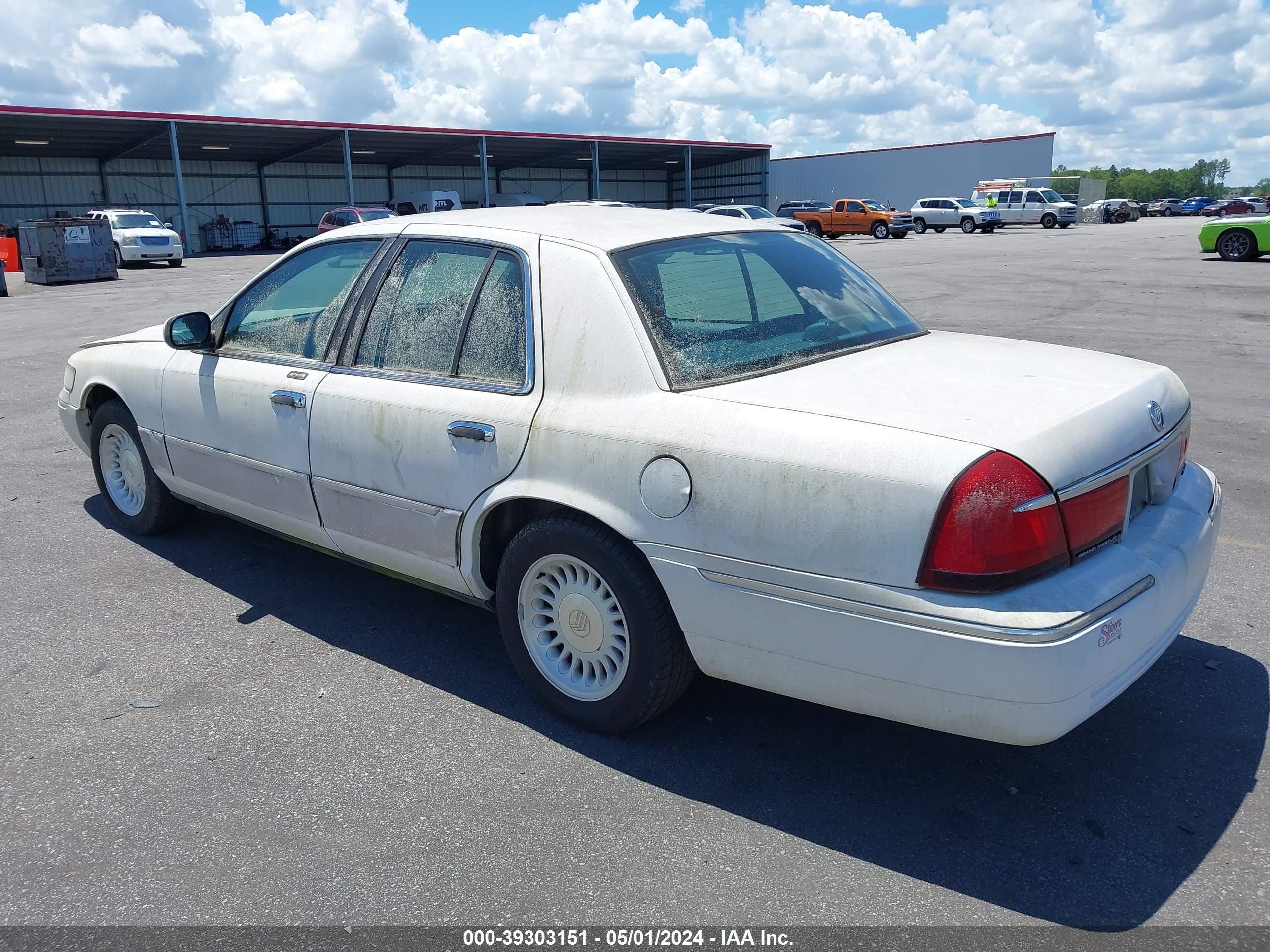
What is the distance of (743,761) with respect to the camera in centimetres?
310

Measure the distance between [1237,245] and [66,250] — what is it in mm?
27789

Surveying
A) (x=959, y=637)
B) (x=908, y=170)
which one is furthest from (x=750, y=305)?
(x=908, y=170)

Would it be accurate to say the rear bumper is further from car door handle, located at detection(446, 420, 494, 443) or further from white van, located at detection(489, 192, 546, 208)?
white van, located at detection(489, 192, 546, 208)

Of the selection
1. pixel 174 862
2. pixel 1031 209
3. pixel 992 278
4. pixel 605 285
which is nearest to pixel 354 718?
pixel 174 862

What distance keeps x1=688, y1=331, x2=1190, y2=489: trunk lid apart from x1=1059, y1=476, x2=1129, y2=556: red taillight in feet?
0.21

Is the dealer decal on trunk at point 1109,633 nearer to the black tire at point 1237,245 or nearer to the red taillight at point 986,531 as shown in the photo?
the red taillight at point 986,531

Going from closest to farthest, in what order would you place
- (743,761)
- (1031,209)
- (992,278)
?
(743,761)
(992,278)
(1031,209)

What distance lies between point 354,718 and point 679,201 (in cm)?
6196

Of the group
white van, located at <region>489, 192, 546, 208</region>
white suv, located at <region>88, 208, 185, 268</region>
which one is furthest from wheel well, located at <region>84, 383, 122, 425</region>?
white van, located at <region>489, 192, 546, 208</region>

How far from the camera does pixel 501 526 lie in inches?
134

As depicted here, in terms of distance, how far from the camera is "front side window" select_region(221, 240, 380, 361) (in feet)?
13.1

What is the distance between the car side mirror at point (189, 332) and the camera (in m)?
4.36

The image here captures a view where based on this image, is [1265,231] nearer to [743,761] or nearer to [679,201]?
[743,761]

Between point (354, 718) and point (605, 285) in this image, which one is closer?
point (605, 285)
